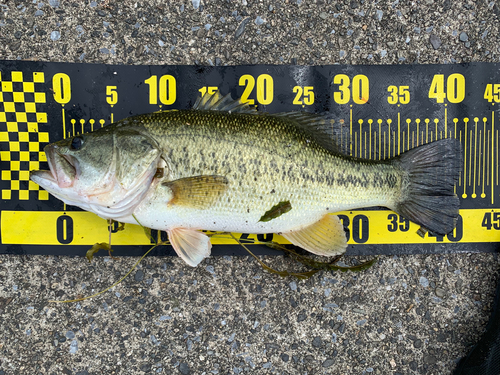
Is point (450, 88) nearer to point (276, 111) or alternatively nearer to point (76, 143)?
point (276, 111)

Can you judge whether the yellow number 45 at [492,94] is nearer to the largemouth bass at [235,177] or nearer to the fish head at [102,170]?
the largemouth bass at [235,177]

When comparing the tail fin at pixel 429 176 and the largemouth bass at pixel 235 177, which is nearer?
the largemouth bass at pixel 235 177

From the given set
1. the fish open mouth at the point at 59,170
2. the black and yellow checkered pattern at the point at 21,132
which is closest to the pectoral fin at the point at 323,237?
the fish open mouth at the point at 59,170

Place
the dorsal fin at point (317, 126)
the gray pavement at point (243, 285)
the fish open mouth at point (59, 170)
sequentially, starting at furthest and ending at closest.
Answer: the gray pavement at point (243, 285) < the dorsal fin at point (317, 126) < the fish open mouth at point (59, 170)

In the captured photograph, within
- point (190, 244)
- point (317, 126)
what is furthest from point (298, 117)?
point (190, 244)

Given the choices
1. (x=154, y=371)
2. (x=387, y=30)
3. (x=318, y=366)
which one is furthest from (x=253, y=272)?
(x=387, y=30)

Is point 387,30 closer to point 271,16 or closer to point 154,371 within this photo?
point 271,16

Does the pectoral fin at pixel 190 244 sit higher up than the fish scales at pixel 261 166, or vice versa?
the fish scales at pixel 261 166
